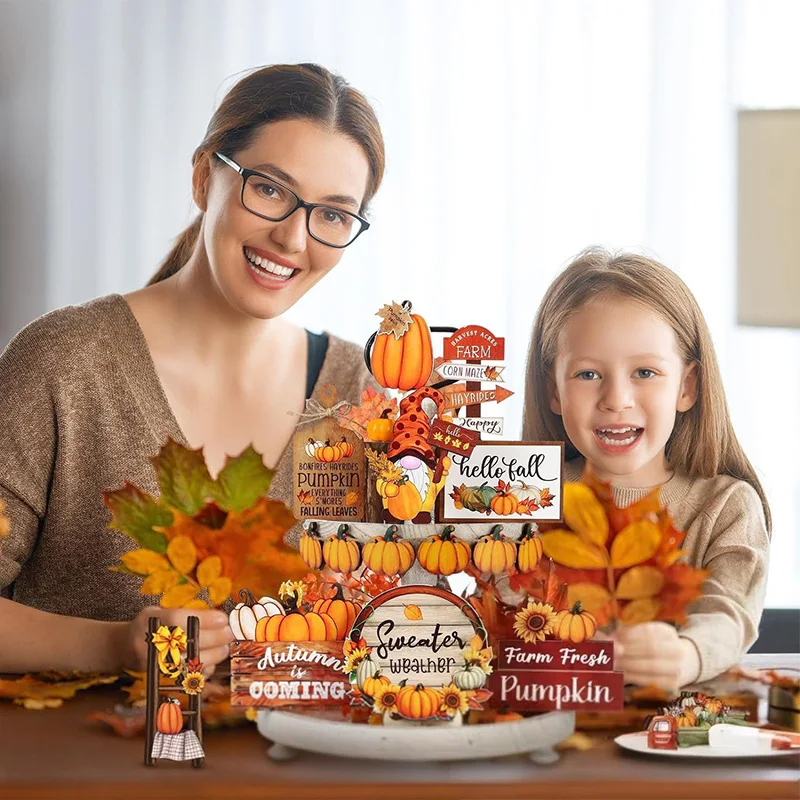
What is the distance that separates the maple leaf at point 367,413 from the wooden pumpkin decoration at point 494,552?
157mm

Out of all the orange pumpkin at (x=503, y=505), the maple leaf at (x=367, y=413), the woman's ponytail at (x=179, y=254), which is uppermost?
the woman's ponytail at (x=179, y=254)

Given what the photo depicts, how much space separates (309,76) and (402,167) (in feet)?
0.53

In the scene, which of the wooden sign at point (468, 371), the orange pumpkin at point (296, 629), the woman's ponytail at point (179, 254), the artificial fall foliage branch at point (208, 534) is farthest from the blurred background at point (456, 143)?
the orange pumpkin at point (296, 629)

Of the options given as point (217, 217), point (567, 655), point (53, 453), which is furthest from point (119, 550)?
point (567, 655)

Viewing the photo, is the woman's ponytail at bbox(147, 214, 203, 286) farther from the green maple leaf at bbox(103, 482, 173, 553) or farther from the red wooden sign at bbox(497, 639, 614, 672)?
the red wooden sign at bbox(497, 639, 614, 672)

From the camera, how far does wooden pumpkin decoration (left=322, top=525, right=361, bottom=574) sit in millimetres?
957

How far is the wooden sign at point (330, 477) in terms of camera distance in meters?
0.99

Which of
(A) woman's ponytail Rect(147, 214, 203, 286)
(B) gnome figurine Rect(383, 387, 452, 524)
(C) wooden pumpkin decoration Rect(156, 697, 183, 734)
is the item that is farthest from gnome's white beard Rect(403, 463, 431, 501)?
(A) woman's ponytail Rect(147, 214, 203, 286)

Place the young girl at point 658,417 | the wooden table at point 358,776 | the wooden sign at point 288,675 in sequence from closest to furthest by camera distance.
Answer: the wooden table at point 358,776
the wooden sign at point 288,675
the young girl at point 658,417

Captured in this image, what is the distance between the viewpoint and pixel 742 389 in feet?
4.27

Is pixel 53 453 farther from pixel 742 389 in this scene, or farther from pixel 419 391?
pixel 742 389

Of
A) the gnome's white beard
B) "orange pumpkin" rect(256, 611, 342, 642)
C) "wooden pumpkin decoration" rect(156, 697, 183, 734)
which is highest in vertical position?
the gnome's white beard

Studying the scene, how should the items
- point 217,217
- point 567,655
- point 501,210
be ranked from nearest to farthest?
point 567,655 → point 217,217 → point 501,210

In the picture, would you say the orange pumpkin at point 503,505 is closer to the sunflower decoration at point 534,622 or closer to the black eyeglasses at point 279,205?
the sunflower decoration at point 534,622
